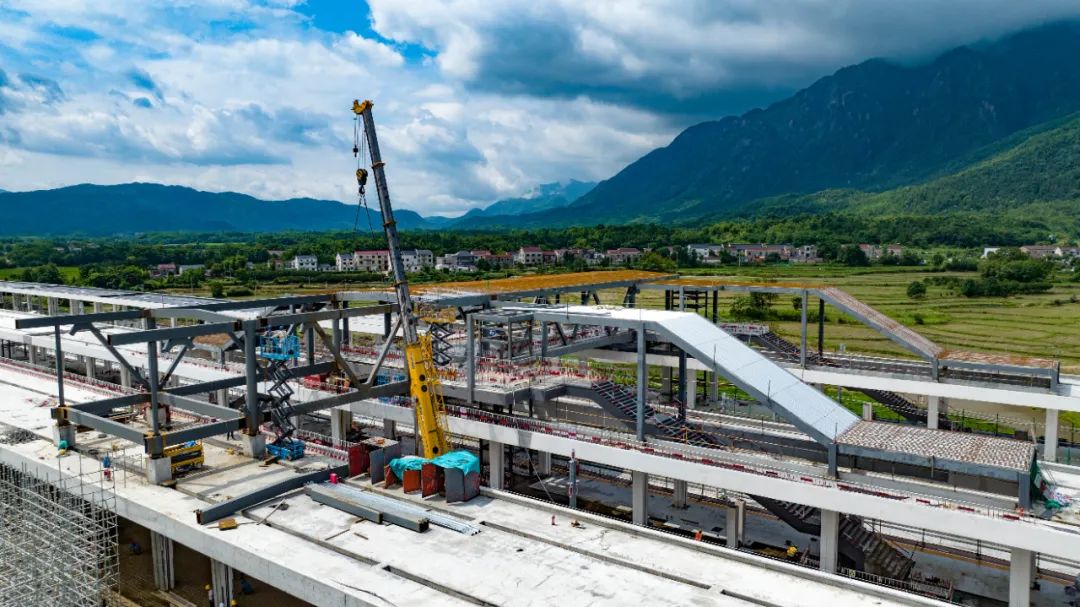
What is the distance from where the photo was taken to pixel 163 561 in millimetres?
27625

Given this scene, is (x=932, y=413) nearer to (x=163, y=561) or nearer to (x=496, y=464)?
(x=496, y=464)

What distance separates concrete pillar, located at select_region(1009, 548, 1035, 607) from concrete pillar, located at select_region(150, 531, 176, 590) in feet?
94.4

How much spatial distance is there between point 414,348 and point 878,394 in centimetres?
2641

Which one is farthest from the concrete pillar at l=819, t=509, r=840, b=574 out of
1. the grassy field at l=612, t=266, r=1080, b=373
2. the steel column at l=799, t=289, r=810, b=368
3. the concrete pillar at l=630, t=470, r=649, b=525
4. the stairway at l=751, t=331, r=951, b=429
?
the grassy field at l=612, t=266, r=1080, b=373

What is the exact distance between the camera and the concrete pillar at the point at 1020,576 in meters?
21.3

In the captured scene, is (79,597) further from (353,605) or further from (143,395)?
(353,605)

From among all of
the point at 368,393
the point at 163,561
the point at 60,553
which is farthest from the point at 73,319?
the point at 368,393

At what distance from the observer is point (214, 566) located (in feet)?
81.7

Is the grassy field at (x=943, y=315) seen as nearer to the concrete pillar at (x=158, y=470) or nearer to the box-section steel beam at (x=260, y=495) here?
the box-section steel beam at (x=260, y=495)

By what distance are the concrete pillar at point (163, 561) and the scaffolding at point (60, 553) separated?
147 centimetres

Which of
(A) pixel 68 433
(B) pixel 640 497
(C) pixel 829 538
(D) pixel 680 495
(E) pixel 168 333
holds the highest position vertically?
(E) pixel 168 333

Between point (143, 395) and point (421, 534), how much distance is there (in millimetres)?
16036

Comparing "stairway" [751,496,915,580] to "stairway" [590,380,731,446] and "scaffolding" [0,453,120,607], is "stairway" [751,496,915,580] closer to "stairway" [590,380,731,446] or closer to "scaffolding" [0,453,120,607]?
"stairway" [590,380,731,446]

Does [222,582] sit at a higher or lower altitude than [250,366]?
lower
